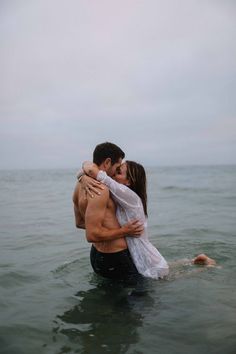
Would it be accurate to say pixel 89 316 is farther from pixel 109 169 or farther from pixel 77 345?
pixel 109 169

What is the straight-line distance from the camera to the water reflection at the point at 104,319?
390 cm

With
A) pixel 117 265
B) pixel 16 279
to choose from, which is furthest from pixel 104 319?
pixel 16 279

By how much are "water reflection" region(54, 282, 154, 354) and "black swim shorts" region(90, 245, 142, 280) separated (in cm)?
18

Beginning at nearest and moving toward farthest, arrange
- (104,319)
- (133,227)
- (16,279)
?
(104,319)
(133,227)
(16,279)

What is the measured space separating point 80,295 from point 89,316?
0.77 meters

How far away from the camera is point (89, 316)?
4586mm

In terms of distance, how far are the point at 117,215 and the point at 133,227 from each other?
0.30 meters

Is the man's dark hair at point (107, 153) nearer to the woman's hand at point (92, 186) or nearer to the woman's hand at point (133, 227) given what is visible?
the woman's hand at point (92, 186)

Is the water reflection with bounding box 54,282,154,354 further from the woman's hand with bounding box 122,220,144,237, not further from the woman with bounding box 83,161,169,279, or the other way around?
the woman's hand with bounding box 122,220,144,237

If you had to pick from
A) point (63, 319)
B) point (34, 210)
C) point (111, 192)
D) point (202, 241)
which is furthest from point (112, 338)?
point (34, 210)

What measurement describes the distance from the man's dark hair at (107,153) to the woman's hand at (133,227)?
78 centimetres

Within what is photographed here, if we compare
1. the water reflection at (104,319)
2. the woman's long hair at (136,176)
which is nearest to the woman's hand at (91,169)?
the woman's long hair at (136,176)

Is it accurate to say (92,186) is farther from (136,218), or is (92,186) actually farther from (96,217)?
(136,218)

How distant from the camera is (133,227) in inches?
193
